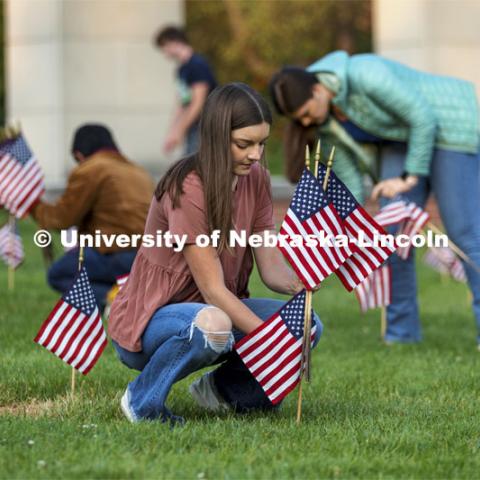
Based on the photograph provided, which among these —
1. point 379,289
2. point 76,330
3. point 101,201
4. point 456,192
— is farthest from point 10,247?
point 76,330

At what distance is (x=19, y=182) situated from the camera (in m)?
Result: 9.75

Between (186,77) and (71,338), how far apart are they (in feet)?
27.3

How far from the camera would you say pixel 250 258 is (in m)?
6.16

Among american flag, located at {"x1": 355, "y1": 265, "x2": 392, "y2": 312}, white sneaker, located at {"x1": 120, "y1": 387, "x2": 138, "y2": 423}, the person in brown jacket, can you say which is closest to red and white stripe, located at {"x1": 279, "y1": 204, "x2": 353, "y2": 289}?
white sneaker, located at {"x1": 120, "y1": 387, "x2": 138, "y2": 423}

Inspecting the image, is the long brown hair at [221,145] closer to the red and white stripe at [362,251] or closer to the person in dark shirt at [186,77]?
the red and white stripe at [362,251]

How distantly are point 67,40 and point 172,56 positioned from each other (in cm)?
730

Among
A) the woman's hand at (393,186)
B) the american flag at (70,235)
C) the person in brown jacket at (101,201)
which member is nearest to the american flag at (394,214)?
the woman's hand at (393,186)

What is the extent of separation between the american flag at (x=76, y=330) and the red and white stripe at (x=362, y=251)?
1.28 meters

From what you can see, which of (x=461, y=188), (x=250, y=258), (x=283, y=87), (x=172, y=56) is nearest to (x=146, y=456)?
(x=250, y=258)

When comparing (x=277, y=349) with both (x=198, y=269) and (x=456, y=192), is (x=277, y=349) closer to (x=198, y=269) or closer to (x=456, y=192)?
(x=198, y=269)

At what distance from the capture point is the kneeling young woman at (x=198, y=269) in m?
5.73

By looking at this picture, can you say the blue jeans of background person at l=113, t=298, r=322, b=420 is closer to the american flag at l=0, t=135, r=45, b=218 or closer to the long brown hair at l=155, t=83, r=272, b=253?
the long brown hair at l=155, t=83, r=272, b=253

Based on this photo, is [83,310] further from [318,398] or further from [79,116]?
[79,116]

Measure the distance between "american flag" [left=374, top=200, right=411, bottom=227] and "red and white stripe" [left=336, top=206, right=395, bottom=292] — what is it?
2747mm
